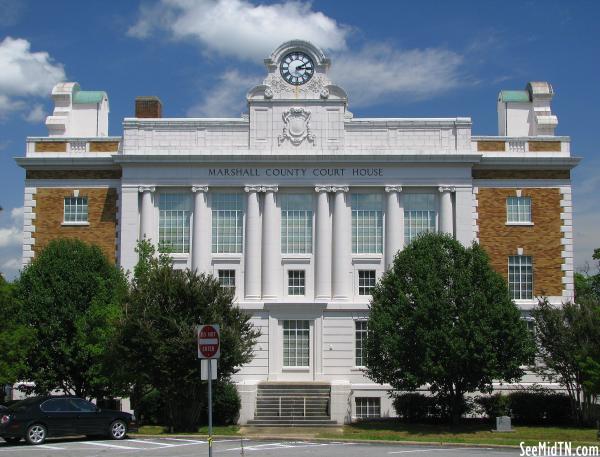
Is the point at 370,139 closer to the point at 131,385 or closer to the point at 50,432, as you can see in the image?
the point at 131,385

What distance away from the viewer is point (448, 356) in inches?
1345

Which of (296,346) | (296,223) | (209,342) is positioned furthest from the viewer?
(296,223)

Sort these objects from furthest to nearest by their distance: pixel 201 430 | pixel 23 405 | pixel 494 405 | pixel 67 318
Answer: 1. pixel 67 318
2. pixel 494 405
3. pixel 201 430
4. pixel 23 405

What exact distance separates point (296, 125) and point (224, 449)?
67.4ft

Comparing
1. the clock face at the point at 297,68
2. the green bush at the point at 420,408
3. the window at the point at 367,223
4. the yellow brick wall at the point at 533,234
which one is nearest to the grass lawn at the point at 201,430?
the green bush at the point at 420,408

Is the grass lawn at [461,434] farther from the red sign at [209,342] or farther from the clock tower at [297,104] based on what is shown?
the clock tower at [297,104]

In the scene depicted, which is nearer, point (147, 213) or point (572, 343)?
point (572, 343)

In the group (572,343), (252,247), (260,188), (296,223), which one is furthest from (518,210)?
(252,247)

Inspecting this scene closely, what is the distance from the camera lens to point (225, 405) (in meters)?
37.6

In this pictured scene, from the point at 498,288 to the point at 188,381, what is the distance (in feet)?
42.7

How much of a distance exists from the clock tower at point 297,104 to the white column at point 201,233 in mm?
3477

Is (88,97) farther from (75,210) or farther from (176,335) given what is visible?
(176,335)

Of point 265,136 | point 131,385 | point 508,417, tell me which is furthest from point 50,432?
point 265,136

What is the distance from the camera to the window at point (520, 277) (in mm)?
42781
